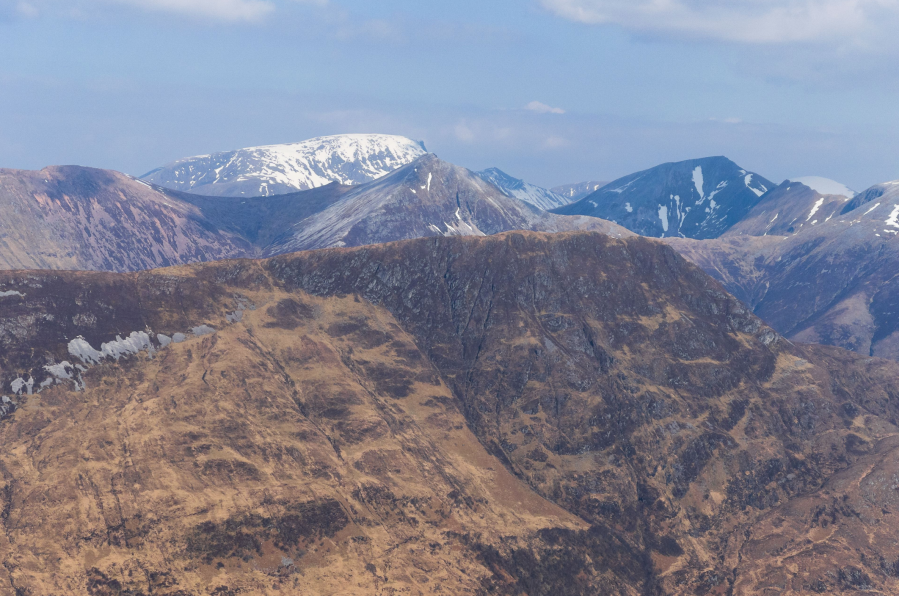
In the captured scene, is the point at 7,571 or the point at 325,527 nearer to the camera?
the point at 7,571

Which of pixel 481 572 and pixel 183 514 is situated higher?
pixel 183 514

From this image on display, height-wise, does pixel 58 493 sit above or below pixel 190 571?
above

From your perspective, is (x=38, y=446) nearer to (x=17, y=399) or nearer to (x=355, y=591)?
(x=17, y=399)

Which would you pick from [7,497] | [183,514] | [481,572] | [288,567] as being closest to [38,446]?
[7,497]

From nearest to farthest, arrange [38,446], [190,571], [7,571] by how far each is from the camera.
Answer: [7,571] → [190,571] → [38,446]

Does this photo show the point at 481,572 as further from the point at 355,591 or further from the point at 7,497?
the point at 7,497

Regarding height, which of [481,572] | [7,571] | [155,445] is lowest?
[481,572]

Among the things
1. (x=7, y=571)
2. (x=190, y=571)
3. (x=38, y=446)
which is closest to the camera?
(x=7, y=571)

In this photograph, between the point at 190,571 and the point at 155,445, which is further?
the point at 155,445

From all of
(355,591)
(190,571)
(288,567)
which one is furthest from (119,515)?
(355,591)
